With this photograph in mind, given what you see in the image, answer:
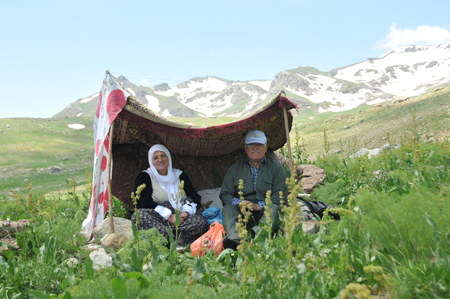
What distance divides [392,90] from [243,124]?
186626 mm

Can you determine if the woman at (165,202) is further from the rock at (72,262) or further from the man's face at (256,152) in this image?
the man's face at (256,152)

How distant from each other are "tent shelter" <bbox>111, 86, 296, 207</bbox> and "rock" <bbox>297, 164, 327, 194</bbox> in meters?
1.01

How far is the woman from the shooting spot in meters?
4.43

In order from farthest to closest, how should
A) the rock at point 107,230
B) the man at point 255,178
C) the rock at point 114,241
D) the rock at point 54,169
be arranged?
the rock at point 54,169 → the man at point 255,178 → the rock at point 107,230 → the rock at point 114,241

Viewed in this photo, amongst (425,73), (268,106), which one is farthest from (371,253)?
(425,73)

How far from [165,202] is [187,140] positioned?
1328mm

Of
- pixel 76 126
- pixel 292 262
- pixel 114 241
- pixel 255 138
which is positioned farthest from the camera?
pixel 76 126

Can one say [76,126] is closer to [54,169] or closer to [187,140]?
[54,169]

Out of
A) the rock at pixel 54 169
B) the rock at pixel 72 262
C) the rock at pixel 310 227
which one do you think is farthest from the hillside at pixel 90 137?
the rock at pixel 72 262

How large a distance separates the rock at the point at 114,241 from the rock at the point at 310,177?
3699mm

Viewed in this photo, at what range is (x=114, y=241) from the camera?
4059 millimetres

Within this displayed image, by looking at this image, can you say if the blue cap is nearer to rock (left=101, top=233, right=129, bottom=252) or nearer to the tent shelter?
the tent shelter

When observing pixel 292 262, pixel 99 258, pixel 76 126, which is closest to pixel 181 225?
pixel 99 258

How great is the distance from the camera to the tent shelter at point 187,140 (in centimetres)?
509
